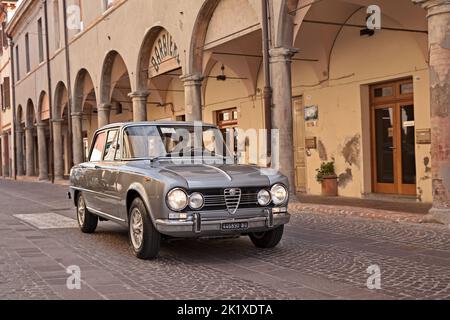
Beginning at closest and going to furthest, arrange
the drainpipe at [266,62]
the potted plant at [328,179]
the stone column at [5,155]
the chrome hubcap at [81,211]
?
the chrome hubcap at [81,211] < the drainpipe at [266,62] < the potted plant at [328,179] < the stone column at [5,155]

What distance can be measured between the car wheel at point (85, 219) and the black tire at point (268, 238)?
3.02m

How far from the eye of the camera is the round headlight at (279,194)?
22.1 feet

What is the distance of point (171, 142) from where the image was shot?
774 centimetres

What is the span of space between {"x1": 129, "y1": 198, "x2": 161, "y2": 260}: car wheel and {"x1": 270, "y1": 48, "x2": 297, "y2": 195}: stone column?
234 inches

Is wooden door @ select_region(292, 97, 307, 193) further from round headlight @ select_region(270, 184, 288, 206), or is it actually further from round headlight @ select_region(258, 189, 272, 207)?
round headlight @ select_region(258, 189, 272, 207)

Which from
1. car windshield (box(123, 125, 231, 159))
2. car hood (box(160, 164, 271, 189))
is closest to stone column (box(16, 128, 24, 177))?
car windshield (box(123, 125, 231, 159))

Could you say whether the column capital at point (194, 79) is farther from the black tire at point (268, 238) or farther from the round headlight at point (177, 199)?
the round headlight at point (177, 199)

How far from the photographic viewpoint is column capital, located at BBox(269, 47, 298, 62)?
1218cm

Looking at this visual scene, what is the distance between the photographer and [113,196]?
7633 mm

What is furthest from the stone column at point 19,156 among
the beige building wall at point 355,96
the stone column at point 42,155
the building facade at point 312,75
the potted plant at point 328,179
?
the potted plant at point 328,179
